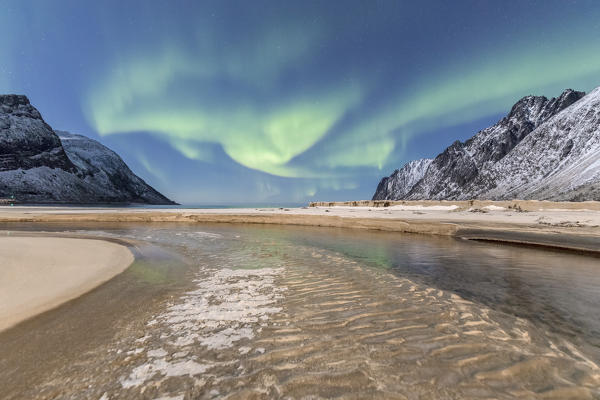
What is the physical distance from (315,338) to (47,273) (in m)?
8.18

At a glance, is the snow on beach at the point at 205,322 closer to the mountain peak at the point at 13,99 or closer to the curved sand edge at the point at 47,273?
the curved sand edge at the point at 47,273

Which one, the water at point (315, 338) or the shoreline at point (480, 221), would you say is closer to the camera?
the water at point (315, 338)

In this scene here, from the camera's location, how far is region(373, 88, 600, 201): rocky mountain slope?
313ft

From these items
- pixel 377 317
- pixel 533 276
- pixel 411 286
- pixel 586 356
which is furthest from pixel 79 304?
pixel 533 276

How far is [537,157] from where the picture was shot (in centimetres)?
12600

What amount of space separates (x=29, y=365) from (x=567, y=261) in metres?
15.6

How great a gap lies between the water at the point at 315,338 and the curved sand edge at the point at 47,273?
0.49 m

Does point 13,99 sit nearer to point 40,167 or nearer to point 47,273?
point 40,167

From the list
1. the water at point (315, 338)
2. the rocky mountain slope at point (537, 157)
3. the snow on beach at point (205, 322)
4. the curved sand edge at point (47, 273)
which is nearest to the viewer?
the water at point (315, 338)

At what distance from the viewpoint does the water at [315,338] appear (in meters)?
2.72

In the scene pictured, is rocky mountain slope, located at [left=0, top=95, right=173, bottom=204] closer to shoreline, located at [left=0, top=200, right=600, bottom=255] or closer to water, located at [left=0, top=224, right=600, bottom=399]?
shoreline, located at [left=0, top=200, right=600, bottom=255]

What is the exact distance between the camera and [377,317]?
4.59 metres

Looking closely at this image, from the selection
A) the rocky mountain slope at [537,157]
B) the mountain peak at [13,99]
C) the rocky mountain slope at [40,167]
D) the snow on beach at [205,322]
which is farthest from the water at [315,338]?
the mountain peak at [13,99]

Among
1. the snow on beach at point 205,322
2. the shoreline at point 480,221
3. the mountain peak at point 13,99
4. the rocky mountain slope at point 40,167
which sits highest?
the mountain peak at point 13,99
